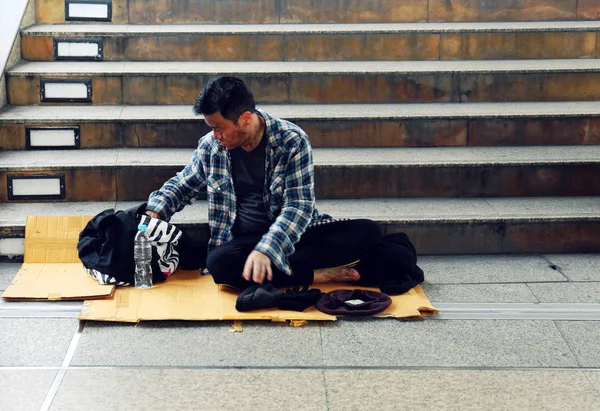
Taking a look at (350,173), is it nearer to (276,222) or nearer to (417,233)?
(417,233)

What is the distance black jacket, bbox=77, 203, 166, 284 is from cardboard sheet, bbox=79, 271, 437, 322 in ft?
0.27

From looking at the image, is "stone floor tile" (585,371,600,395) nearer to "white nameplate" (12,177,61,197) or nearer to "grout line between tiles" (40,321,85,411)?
"grout line between tiles" (40,321,85,411)

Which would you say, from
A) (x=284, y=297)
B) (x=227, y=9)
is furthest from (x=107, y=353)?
(x=227, y=9)

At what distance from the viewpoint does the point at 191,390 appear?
121 inches

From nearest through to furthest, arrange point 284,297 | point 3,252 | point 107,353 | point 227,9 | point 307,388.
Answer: point 307,388 → point 107,353 → point 284,297 → point 3,252 → point 227,9

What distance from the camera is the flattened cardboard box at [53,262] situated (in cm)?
398

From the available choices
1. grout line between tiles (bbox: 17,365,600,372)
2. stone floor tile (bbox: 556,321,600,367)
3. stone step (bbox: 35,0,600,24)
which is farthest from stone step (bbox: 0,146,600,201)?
grout line between tiles (bbox: 17,365,600,372)

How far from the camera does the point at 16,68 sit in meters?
5.30

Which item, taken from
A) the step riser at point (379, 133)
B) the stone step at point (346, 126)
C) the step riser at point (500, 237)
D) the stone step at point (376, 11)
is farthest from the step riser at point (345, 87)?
the step riser at point (500, 237)

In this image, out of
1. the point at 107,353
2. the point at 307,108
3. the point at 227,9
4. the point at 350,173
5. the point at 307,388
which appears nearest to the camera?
the point at 307,388

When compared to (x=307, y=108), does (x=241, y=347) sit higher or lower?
lower

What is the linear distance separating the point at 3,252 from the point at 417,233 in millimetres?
2096

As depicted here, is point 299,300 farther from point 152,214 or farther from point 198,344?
point 152,214

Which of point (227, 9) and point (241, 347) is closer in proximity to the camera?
point (241, 347)
